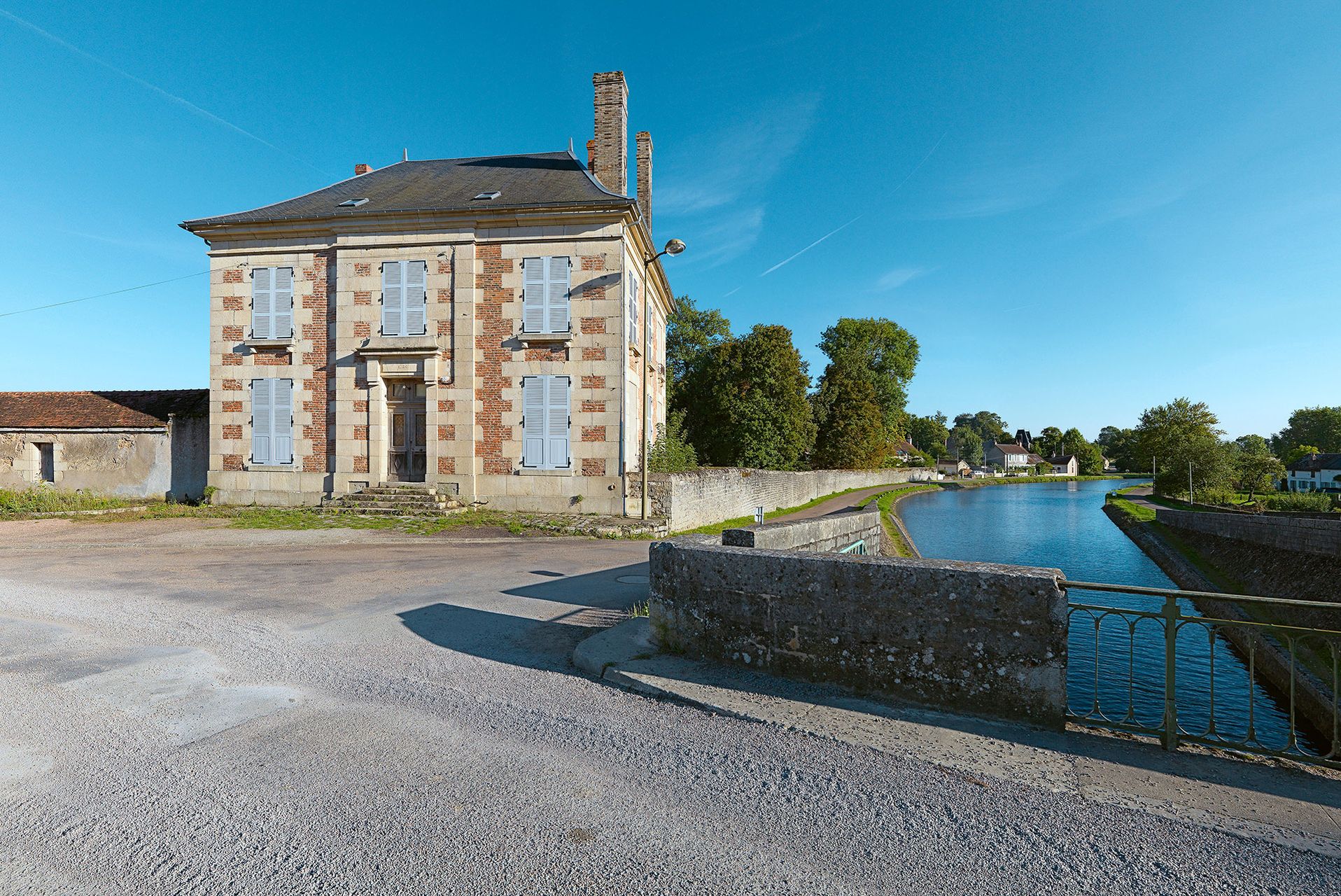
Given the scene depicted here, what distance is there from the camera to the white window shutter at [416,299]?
16.4m

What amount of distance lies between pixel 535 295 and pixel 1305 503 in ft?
107

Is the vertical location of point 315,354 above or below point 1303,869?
above

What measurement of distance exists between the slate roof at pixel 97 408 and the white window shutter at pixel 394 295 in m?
6.87

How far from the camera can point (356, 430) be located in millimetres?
16656

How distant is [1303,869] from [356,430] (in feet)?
58.5

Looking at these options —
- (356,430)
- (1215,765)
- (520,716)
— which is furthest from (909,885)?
(356,430)

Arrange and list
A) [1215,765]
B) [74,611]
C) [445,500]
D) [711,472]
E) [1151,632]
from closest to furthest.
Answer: [1215,765] < [74,611] < [1151,632] < [445,500] < [711,472]

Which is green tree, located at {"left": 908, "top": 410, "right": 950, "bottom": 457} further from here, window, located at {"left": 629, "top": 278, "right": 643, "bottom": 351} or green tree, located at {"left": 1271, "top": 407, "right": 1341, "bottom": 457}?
window, located at {"left": 629, "top": 278, "right": 643, "bottom": 351}

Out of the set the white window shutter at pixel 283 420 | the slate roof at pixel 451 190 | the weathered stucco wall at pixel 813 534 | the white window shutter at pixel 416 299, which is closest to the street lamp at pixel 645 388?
the slate roof at pixel 451 190

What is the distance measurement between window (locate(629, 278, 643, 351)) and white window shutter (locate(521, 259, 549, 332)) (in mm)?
2281

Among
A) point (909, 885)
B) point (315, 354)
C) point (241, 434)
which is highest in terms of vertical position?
point (315, 354)

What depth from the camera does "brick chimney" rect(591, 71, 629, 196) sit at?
1770 centimetres

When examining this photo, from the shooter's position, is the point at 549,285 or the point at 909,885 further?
the point at 549,285

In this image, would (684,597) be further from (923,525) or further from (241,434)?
(923,525)
